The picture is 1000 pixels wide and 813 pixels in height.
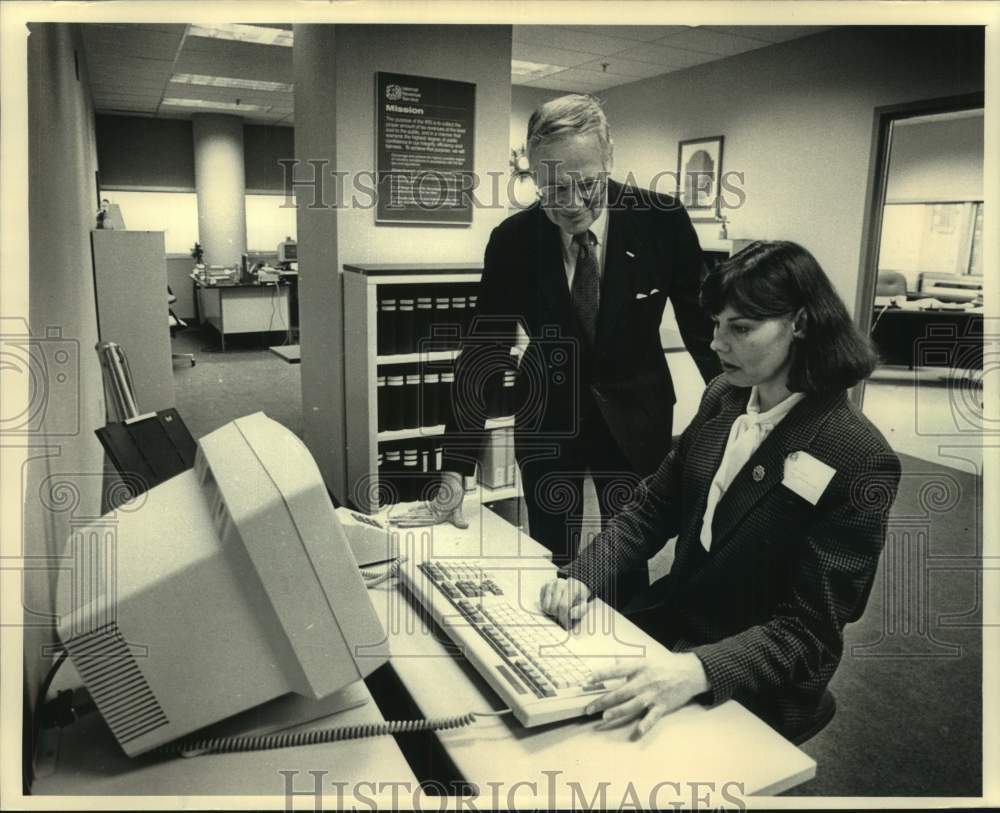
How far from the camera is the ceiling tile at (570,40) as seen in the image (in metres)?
4.46

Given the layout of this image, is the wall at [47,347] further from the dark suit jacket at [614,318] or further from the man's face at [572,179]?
the man's face at [572,179]

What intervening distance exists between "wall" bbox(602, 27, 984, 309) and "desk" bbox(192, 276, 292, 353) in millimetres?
4109

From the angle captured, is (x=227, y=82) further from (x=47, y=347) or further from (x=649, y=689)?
(x=649, y=689)

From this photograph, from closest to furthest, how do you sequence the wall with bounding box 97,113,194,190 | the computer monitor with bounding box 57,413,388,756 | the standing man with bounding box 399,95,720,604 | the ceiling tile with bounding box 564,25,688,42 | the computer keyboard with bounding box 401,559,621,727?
the computer monitor with bounding box 57,413,388,756 → the computer keyboard with bounding box 401,559,621,727 → the standing man with bounding box 399,95,720,604 → the ceiling tile with bounding box 564,25,688,42 → the wall with bounding box 97,113,194,190

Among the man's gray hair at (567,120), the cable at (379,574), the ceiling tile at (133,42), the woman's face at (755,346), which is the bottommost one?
the cable at (379,574)

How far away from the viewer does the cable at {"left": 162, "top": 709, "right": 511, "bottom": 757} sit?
2.92 feet

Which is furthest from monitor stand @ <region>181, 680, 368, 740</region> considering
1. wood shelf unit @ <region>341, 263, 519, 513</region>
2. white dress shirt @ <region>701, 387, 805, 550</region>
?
wood shelf unit @ <region>341, 263, 519, 513</region>

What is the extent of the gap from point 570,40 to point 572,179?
351cm

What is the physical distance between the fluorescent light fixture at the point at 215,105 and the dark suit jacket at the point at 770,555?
26.6 ft

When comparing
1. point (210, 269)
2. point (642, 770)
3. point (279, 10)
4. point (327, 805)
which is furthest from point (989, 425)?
point (210, 269)

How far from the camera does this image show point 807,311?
1.23 m

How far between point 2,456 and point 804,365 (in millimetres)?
1164

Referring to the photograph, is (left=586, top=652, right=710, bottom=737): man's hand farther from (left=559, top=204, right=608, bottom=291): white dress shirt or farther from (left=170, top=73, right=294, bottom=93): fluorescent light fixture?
(left=170, top=73, right=294, bottom=93): fluorescent light fixture

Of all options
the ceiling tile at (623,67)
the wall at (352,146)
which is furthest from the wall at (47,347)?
the ceiling tile at (623,67)
